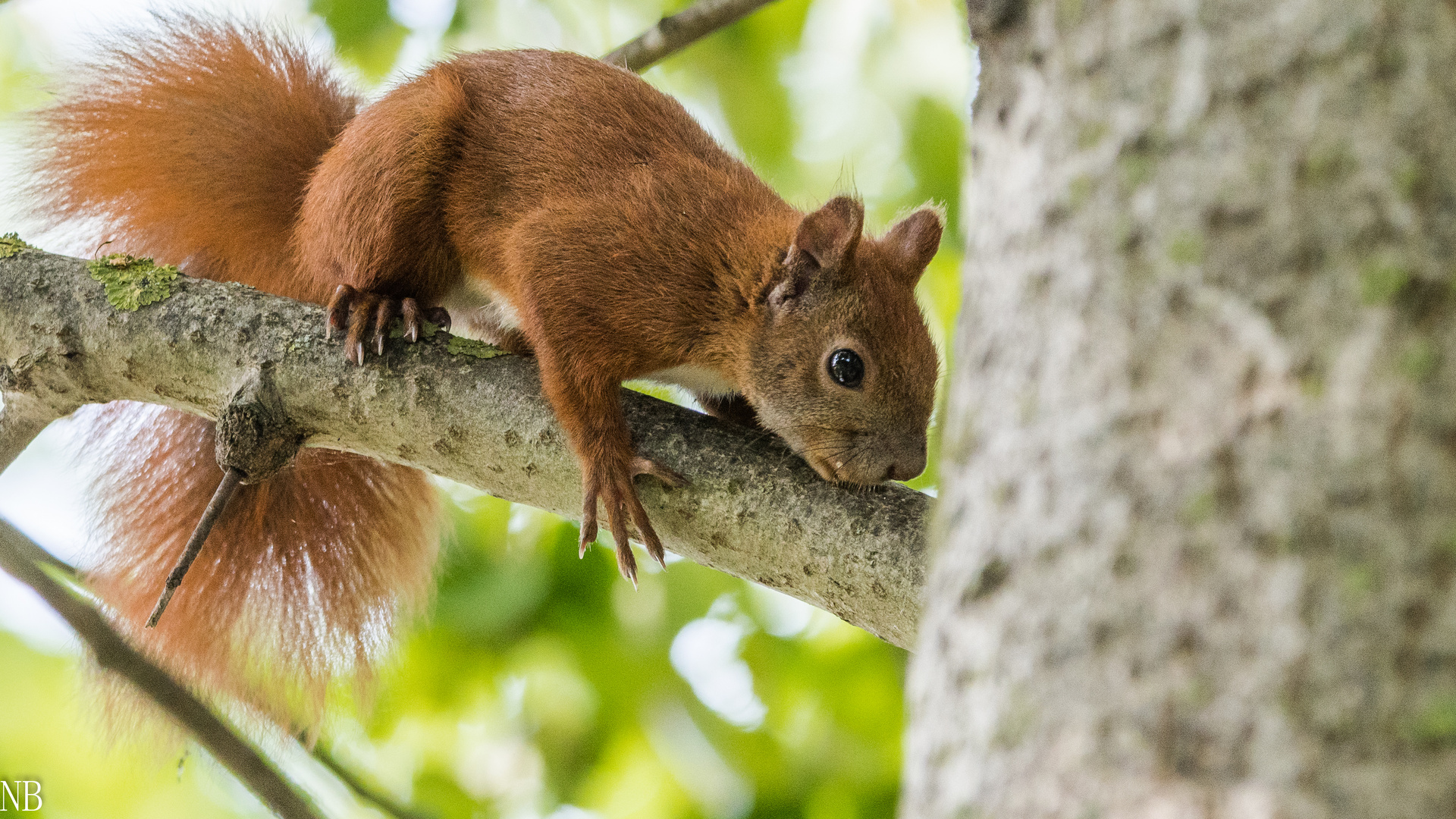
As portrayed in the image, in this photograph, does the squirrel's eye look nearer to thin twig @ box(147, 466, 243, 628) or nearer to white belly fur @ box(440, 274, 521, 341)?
white belly fur @ box(440, 274, 521, 341)

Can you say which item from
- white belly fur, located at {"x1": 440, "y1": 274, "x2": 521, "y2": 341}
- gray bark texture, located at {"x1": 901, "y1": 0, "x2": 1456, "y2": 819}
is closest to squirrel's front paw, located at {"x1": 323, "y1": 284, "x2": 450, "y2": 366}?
white belly fur, located at {"x1": 440, "y1": 274, "x2": 521, "y2": 341}

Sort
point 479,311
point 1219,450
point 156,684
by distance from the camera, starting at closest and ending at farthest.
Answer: point 1219,450 → point 156,684 → point 479,311

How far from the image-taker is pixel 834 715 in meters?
3.31

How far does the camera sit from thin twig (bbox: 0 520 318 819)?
2.17m

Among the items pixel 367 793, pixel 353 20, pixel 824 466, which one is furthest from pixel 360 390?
pixel 353 20

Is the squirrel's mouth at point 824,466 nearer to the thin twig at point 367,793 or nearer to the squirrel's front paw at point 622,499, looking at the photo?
the squirrel's front paw at point 622,499

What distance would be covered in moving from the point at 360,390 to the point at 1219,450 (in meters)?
1.93

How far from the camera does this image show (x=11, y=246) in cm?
250

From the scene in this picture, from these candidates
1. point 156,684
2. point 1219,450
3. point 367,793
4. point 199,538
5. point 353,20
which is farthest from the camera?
point 353,20

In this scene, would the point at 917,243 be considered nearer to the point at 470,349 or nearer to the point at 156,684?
the point at 470,349

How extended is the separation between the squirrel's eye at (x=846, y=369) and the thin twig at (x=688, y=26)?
101 centimetres

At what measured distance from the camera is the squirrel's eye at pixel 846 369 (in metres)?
2.69

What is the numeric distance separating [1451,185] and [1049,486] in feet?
1.17

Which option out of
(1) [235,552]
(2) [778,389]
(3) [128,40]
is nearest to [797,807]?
→ (2) [778,389]
